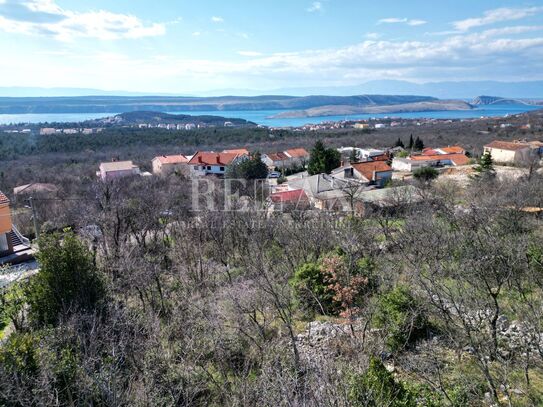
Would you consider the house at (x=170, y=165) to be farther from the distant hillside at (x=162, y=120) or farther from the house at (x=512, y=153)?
the distant hillside at (x=162, y=120)

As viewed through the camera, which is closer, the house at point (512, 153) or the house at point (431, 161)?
the house at point (512, 153)

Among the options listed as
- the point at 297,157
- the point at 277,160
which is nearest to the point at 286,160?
the point at 277,160

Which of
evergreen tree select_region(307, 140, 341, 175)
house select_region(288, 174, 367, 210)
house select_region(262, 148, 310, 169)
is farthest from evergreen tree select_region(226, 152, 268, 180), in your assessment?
house select_region(262, 148, 310, 169)

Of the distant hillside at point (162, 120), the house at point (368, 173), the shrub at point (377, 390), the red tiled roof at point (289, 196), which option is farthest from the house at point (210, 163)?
the distant hillside at point (162, 120)

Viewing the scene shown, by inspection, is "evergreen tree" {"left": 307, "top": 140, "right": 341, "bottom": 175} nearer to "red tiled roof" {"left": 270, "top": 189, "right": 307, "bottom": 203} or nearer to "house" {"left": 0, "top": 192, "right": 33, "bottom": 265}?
"red tiled roof" {"left": 270, "top": 189, "right": 307, "bottom": 203}

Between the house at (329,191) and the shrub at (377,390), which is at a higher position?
the shrub at (377,390)

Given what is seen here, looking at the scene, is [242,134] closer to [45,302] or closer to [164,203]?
[164,203]

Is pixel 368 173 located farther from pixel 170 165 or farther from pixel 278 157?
pixel 170 165

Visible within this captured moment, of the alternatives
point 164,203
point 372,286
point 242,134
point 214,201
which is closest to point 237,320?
point 372,286
